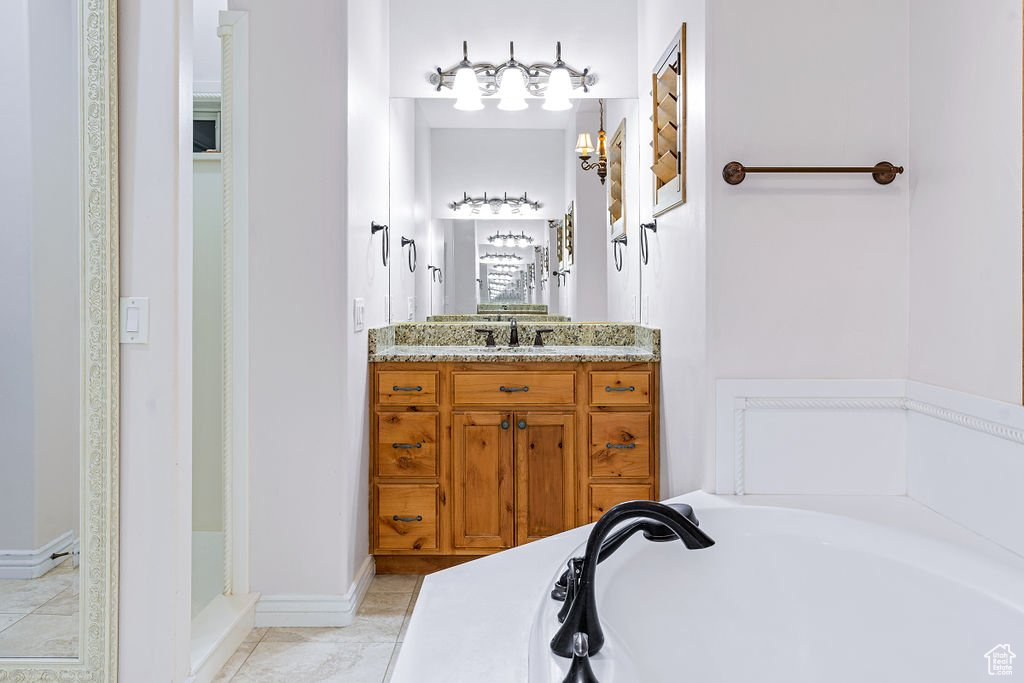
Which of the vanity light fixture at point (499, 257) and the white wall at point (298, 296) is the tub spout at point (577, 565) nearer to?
the white wall at point (298, 296)

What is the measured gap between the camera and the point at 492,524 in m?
2.75

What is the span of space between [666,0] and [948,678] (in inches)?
91.1

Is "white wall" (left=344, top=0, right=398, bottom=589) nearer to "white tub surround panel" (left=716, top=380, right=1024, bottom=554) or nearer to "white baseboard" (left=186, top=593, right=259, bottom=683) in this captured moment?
"white baseboard" (left=186, top=593, right=259, bottom=683)

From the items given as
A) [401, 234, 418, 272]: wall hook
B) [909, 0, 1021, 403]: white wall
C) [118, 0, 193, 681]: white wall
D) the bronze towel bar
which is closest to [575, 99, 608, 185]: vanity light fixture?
[401, 234, 418, 272]: wall hook

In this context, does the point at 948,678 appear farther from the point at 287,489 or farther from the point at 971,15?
the point at 287,489

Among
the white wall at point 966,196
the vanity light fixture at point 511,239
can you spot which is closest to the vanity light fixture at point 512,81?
the vanity light fixture at point 511,239

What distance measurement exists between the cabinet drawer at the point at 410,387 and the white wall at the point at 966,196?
1.64m

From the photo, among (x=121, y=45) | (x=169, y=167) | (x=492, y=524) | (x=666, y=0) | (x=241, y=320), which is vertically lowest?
(x=492, y=524)

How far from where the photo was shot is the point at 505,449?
275 centimetres

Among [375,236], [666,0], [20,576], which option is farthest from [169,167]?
[666,0]

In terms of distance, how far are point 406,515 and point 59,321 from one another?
1.44 m

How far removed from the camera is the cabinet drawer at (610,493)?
274 centimetres

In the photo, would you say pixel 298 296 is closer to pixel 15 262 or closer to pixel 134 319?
pixel 134 319

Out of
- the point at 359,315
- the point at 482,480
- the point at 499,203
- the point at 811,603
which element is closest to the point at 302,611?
the point at 482,480
